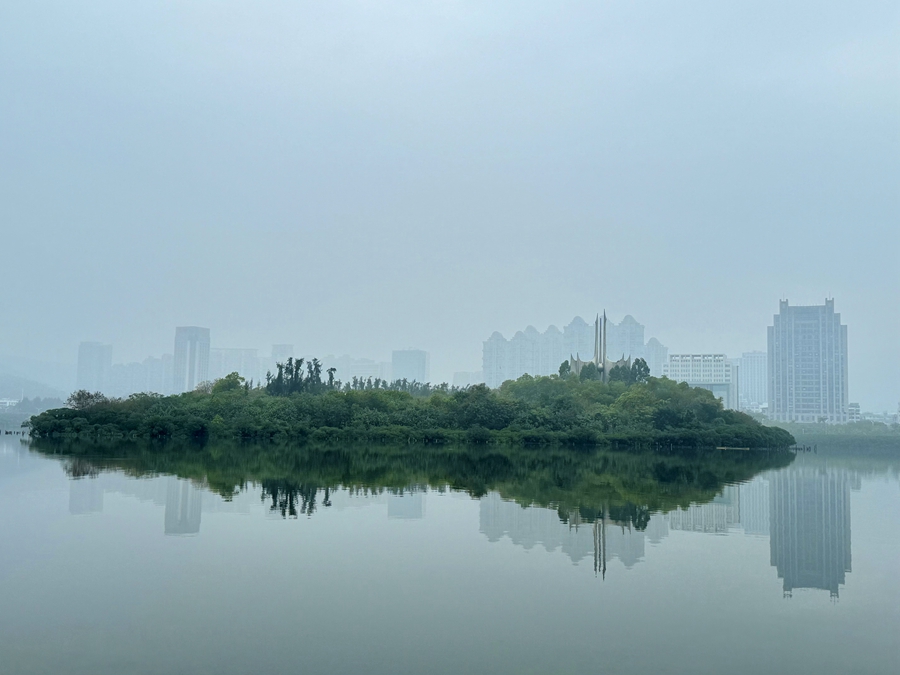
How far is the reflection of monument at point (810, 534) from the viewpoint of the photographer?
35.1 feet

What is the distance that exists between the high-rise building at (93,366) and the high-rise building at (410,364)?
72.2 metres

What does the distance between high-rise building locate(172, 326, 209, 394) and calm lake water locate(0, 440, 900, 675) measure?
147 meters

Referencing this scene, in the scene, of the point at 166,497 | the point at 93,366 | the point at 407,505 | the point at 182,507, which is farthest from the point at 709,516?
the point at 93,366

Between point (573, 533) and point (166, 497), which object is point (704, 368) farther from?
point (573, 533)

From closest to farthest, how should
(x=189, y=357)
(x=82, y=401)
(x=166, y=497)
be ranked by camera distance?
(x=166, y=497) < (x=82, y=401) < (x=189, y=357)

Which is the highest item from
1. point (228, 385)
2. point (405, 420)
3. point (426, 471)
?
point (228, 385)

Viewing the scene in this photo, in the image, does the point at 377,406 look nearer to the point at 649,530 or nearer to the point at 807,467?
the point at 807,467

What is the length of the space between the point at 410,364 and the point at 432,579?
6212 inches

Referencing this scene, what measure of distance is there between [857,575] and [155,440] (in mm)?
33305

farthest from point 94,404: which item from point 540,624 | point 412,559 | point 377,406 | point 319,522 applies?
point 540,624

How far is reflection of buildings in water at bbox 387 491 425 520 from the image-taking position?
50.2ft

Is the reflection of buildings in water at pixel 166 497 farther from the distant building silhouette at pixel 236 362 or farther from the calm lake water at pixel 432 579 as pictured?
the distant building silhouette at pixel 236 362

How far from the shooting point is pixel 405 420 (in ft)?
144

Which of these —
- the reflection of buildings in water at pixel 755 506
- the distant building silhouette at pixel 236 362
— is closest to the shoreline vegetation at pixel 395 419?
the reflection of buildings in water at pixel 755 506
